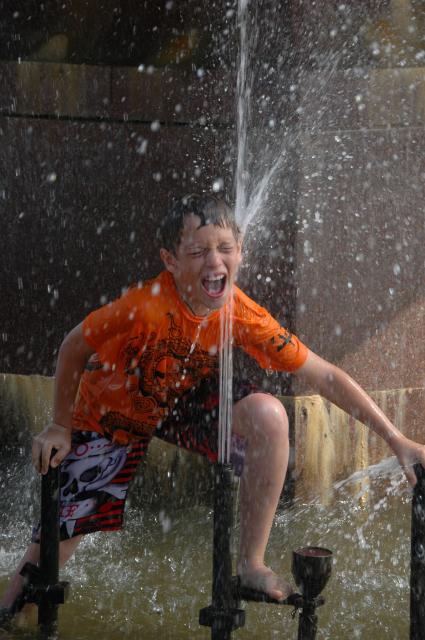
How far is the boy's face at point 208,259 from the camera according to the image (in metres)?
2.88

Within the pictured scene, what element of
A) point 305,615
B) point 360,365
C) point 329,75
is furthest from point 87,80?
point 305,615

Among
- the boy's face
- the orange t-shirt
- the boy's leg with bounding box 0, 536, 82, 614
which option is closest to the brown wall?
the orange t-shirt

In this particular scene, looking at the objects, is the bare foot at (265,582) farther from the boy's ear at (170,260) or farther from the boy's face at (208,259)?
the boy's ear at (170,260)

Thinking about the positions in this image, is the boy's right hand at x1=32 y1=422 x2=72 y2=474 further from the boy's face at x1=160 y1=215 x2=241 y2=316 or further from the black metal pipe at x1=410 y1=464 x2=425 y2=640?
the black metal pipe at x1=410 y1=464 x2=425 y2=640

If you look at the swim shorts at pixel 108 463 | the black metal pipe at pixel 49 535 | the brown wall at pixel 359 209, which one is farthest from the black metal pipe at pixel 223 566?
A: the brown wall at pixel 359 209

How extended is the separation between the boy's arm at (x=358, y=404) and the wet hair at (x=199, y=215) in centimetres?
47

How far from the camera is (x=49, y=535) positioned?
102 inches

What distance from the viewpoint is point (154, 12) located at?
4.69 metres

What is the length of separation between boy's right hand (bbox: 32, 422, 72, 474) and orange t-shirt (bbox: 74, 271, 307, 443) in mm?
189

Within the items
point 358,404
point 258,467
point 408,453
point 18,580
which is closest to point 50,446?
point 18,580

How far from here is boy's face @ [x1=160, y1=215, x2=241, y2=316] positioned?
2883mm

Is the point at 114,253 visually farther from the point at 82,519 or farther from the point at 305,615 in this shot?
the point at 305,615

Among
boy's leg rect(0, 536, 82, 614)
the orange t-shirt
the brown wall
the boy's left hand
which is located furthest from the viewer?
the brown wall

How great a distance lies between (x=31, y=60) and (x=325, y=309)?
1836 mm
